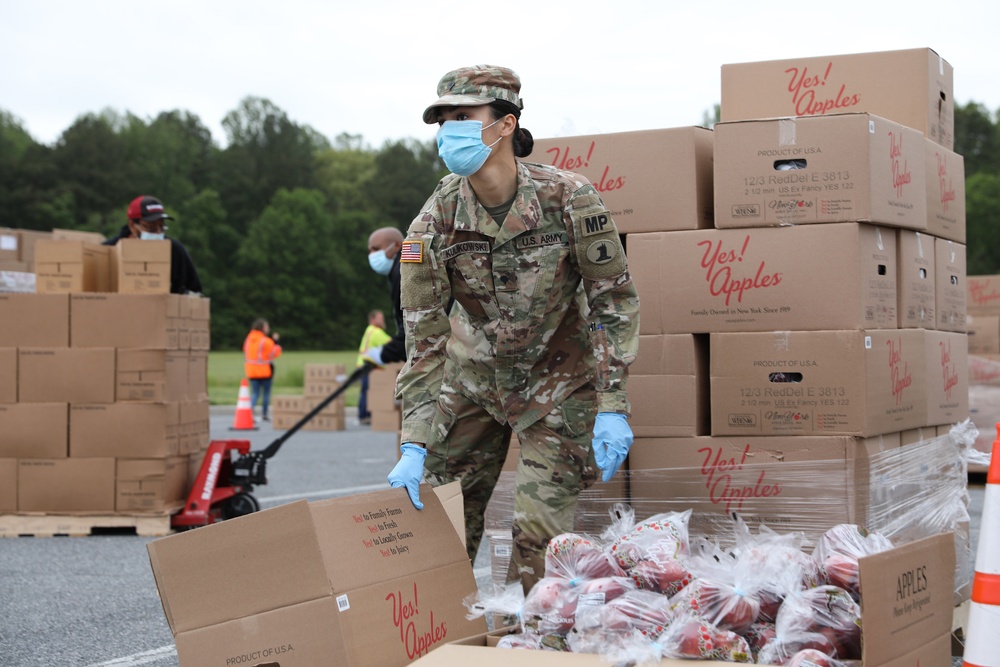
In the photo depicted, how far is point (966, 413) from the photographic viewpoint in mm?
4773

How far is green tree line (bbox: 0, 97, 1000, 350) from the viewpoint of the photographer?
2207 inches

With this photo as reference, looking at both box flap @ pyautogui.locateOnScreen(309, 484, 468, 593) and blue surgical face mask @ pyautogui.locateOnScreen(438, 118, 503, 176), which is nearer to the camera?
box flap @ pyautogui.locateOnScreen(309, 484, 468, 593)

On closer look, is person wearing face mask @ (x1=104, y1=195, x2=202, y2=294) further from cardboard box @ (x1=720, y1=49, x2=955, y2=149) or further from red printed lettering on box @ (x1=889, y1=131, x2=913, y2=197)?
red printed lettering on box @ (x1=889, y1=131, x2=913, y2=197)

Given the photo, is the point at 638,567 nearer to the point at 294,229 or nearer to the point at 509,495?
the point at 509,495

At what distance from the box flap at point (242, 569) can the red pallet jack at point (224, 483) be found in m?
4.15

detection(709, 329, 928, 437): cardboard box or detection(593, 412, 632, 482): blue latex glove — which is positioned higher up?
detection(709, 329, 928, 437): cardboard box

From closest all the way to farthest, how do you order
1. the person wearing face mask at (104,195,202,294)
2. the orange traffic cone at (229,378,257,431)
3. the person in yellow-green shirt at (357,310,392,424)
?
the person wearing face mask at (104,195,202,294), the orange traffic cone at (229,378,257,431), the person in yellow-green shirt at (357,310,392,424)

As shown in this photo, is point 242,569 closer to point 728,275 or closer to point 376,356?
point 728,275

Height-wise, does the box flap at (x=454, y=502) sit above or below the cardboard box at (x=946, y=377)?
below

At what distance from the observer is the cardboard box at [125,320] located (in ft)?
22.3

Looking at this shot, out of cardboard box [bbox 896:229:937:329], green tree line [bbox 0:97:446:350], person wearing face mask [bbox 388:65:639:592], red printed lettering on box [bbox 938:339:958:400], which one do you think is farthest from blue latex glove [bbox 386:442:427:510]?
green tree line [bbox 0:97:446:350]

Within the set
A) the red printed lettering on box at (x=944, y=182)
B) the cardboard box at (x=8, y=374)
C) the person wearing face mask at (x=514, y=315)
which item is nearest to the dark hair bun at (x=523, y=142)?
the person wearing face mask at (x=514, y=315)

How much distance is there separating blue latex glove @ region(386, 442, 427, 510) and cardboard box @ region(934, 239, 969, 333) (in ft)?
7.47

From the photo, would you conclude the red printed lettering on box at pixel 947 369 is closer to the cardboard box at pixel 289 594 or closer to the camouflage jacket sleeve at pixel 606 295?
the camouflage jacket sleeve at pixel 606 295
